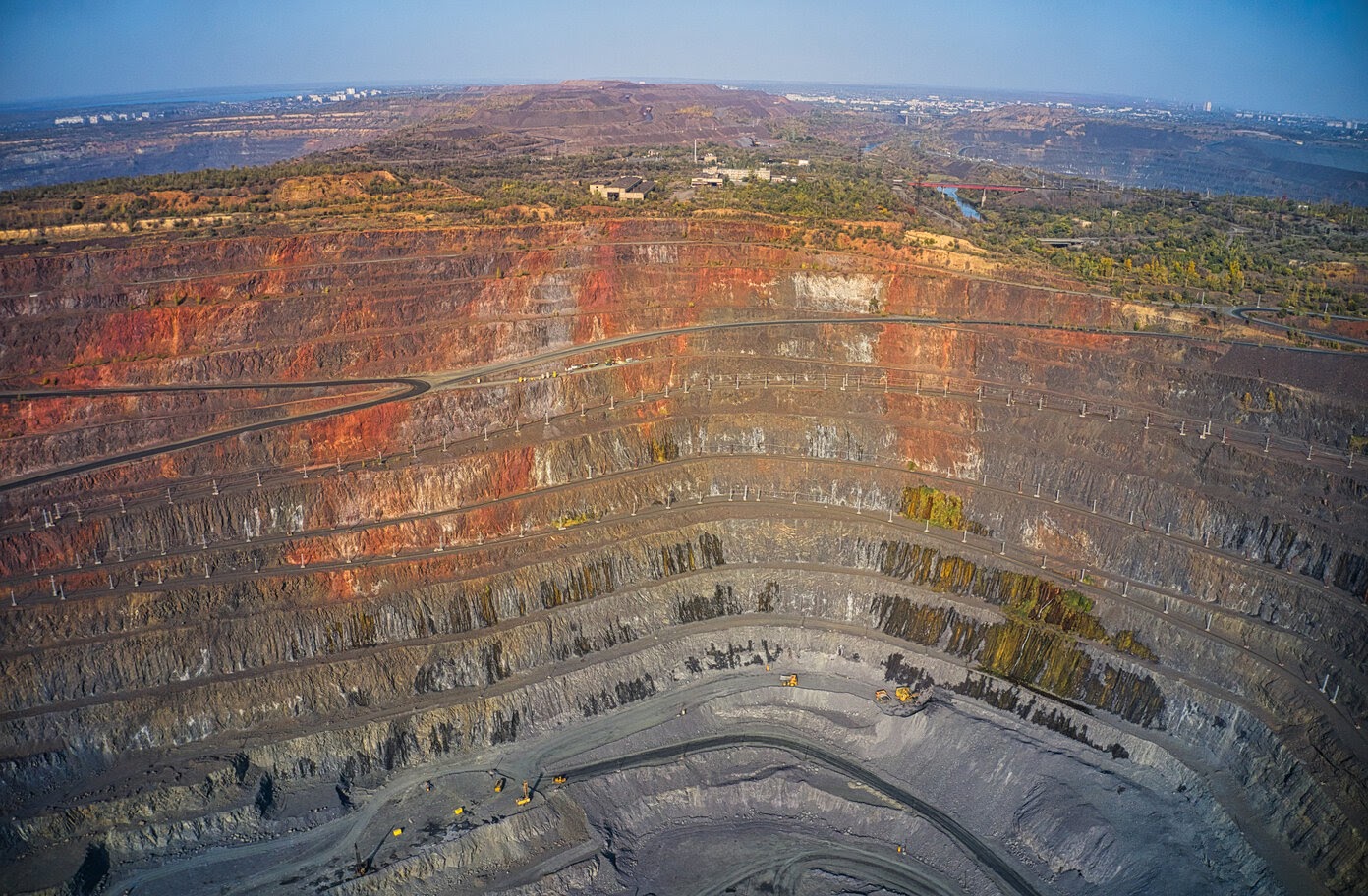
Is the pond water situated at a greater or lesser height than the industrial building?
lesser

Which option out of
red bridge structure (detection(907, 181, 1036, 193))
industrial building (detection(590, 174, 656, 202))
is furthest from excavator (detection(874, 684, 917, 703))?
red bridge structure (detection(907, 181, 1036, 193))

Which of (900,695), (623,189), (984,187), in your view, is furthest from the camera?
(984,187)

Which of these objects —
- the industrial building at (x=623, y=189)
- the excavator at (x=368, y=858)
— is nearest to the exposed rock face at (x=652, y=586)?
the excavator at (x=368, y=858)

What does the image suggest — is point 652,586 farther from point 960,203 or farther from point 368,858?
point 960,203

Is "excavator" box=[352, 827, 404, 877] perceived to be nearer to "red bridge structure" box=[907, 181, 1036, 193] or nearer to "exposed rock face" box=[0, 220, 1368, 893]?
"exposed rock face" box=[0, 220, 1368, 893]

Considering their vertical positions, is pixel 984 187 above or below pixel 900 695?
above

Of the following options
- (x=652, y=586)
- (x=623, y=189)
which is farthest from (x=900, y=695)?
(x=623, y=189)

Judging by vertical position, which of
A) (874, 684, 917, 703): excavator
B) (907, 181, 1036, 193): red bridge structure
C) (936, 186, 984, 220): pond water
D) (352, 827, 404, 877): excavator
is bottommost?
(352, 827, 404, 877): excavator

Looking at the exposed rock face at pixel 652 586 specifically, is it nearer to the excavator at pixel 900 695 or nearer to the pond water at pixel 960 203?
the excavator at pixel 900 695
